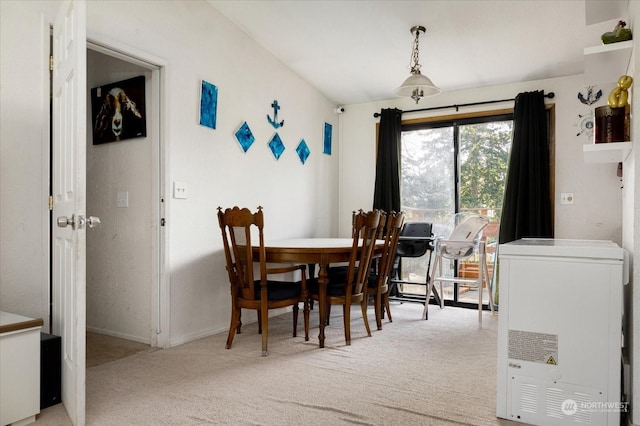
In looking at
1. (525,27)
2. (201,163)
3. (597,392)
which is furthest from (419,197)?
(597,392)

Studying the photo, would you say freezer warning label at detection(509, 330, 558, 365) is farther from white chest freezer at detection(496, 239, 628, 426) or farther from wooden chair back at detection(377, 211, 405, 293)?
wooden chair back at detection(377, 211, 405, 293)

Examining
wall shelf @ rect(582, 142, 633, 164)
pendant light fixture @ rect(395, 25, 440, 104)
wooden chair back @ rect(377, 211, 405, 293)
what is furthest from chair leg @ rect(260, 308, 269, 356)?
wall shelf @ rect(582, 142, 633, 164)

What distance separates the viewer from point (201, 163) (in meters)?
3.35

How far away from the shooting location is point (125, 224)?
3.35m


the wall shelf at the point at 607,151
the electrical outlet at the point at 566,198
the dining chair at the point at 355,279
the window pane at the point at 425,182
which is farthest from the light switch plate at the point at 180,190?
the electrical outlet at the point at 566,198

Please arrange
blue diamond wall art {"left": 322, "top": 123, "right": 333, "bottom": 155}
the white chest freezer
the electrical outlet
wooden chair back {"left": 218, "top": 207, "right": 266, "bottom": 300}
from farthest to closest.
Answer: blue diamond wall art {"left": 322, "top": 123, "right": 333, "bottom": 155} < the electrical outlet < wooden chair back {"left": 218, "top": 207, "right": 266, "bottom": 300} < the white chest freezer

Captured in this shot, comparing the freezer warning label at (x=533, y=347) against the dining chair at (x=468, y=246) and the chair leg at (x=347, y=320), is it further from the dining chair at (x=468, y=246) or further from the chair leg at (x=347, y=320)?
the dining chair at (x=468, y=246)

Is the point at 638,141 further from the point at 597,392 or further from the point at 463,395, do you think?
the point at 463,395

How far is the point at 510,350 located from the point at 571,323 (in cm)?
28

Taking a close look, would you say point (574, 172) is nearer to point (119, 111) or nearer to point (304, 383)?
point (304, 383)

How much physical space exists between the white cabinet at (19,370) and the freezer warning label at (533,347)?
2125 mm

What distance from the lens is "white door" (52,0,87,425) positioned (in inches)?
70.6

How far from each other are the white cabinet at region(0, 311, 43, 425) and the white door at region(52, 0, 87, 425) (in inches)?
5.1

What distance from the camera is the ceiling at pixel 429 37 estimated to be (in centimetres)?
321
